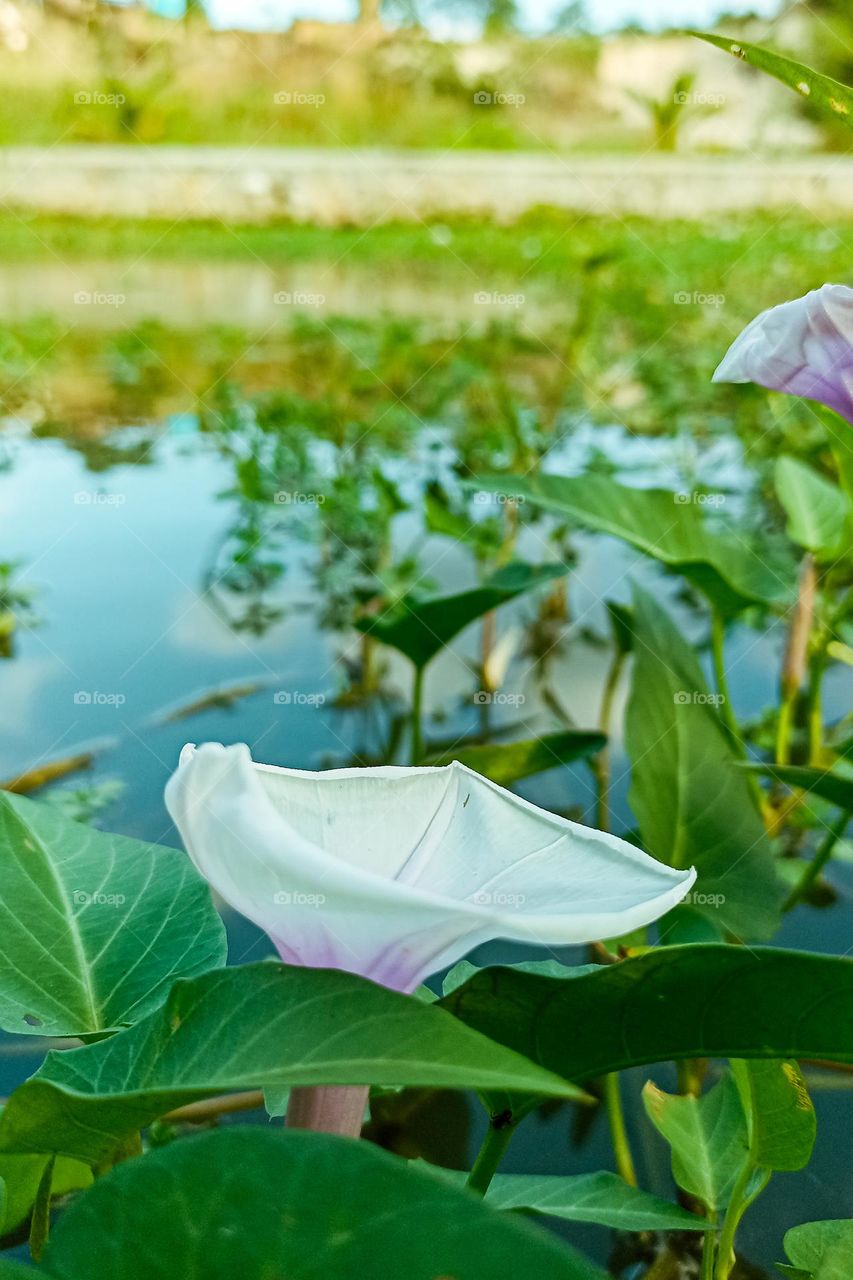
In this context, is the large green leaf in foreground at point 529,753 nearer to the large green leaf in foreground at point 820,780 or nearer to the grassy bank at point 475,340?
the large green leaf in foreground at point 820,780

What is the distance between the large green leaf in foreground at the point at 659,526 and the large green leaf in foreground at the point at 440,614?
0.27 ft

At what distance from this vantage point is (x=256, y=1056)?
9.5 inches

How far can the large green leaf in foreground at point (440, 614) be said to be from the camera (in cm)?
84

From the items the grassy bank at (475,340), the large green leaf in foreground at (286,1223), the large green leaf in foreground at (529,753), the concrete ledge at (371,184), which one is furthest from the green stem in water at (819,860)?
the concrete ledge at (371,184)

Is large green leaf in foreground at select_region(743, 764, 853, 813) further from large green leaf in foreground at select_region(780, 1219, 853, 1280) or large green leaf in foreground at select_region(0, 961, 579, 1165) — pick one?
large green leaf in foreground at select_region(0, 961, 579, 1165)

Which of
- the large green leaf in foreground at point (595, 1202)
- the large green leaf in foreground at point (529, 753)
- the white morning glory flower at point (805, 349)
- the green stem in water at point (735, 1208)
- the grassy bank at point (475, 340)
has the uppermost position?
the grassy bank at point (475, 340)

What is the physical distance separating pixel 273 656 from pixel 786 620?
57cm

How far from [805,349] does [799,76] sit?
3.5 inches

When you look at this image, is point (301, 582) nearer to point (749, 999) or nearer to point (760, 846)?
point (760, 846)

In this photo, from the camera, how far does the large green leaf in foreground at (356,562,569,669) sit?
33.2 inches

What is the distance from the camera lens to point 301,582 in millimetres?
1366

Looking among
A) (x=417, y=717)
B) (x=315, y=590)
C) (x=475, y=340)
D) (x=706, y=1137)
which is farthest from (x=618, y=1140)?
(x=475, y=340)

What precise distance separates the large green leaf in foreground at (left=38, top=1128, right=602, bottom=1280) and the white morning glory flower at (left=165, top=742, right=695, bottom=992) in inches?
2.1

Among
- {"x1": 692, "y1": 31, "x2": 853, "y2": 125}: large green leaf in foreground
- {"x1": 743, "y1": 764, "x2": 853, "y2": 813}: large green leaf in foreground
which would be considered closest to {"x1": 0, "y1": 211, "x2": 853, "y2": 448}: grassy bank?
{"x1": 743, "y1": 764, "x2": 853, "y2": 813}: large green leaf in foreground
